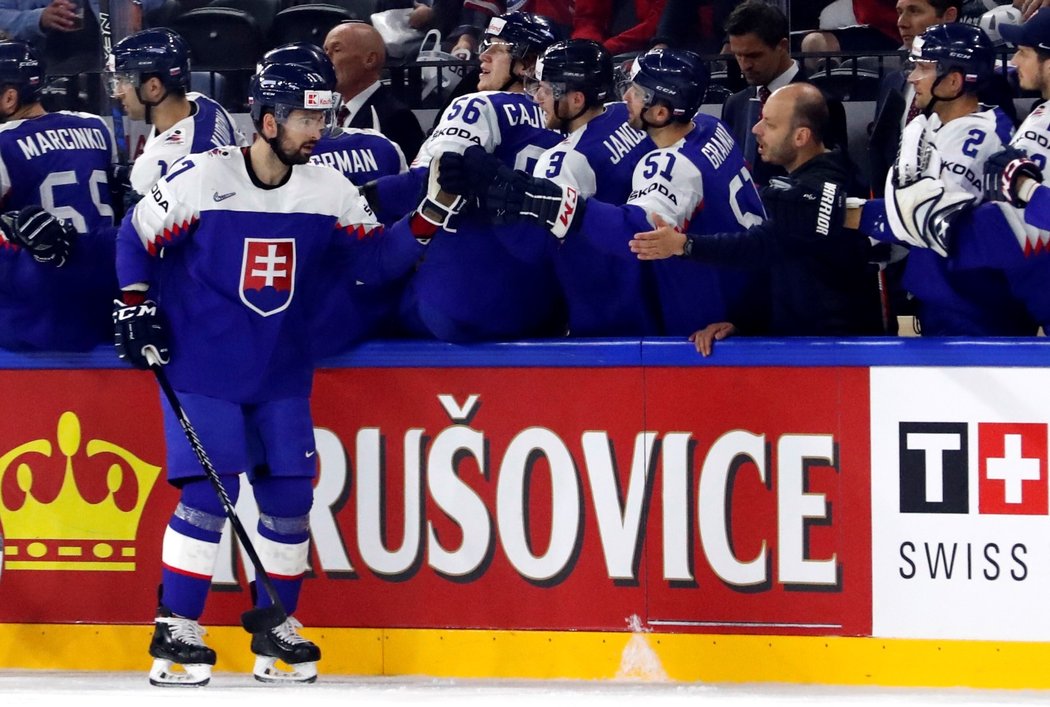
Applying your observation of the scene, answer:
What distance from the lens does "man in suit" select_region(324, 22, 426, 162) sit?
19.2ft

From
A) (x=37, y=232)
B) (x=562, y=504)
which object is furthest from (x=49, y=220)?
(x=562, y=504)

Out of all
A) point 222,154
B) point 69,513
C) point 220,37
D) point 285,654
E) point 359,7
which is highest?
point 359,7

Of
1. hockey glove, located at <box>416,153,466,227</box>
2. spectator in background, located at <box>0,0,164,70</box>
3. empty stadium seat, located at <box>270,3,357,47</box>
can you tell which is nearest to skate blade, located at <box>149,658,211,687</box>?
hockey glove, located at <box>416,153,466,227</box>

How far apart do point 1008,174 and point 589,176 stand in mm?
1186

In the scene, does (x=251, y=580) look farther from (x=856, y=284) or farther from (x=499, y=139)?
(x=856, y=284)

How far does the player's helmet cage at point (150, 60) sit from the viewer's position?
16.3ft

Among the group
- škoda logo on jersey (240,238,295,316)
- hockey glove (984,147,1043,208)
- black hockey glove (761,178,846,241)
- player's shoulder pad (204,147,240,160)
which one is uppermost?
player's shoulder pad (204,147,240,160)

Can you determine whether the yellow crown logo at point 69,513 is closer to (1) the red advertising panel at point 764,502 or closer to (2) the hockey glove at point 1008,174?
(1) the red advertising panel at point 764,502

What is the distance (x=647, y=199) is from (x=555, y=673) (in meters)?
1.36

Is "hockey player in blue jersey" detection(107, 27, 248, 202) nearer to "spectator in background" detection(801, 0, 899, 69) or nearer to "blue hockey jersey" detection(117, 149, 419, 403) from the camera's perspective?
"blue hockey jersey" detection(117, 149, 419, 403)

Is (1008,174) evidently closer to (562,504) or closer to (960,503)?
(960,503)

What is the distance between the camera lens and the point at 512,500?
14.9 ft

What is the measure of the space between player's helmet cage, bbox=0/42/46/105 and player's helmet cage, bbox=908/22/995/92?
8.89 feet

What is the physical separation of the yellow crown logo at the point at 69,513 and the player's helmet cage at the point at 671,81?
182cm
